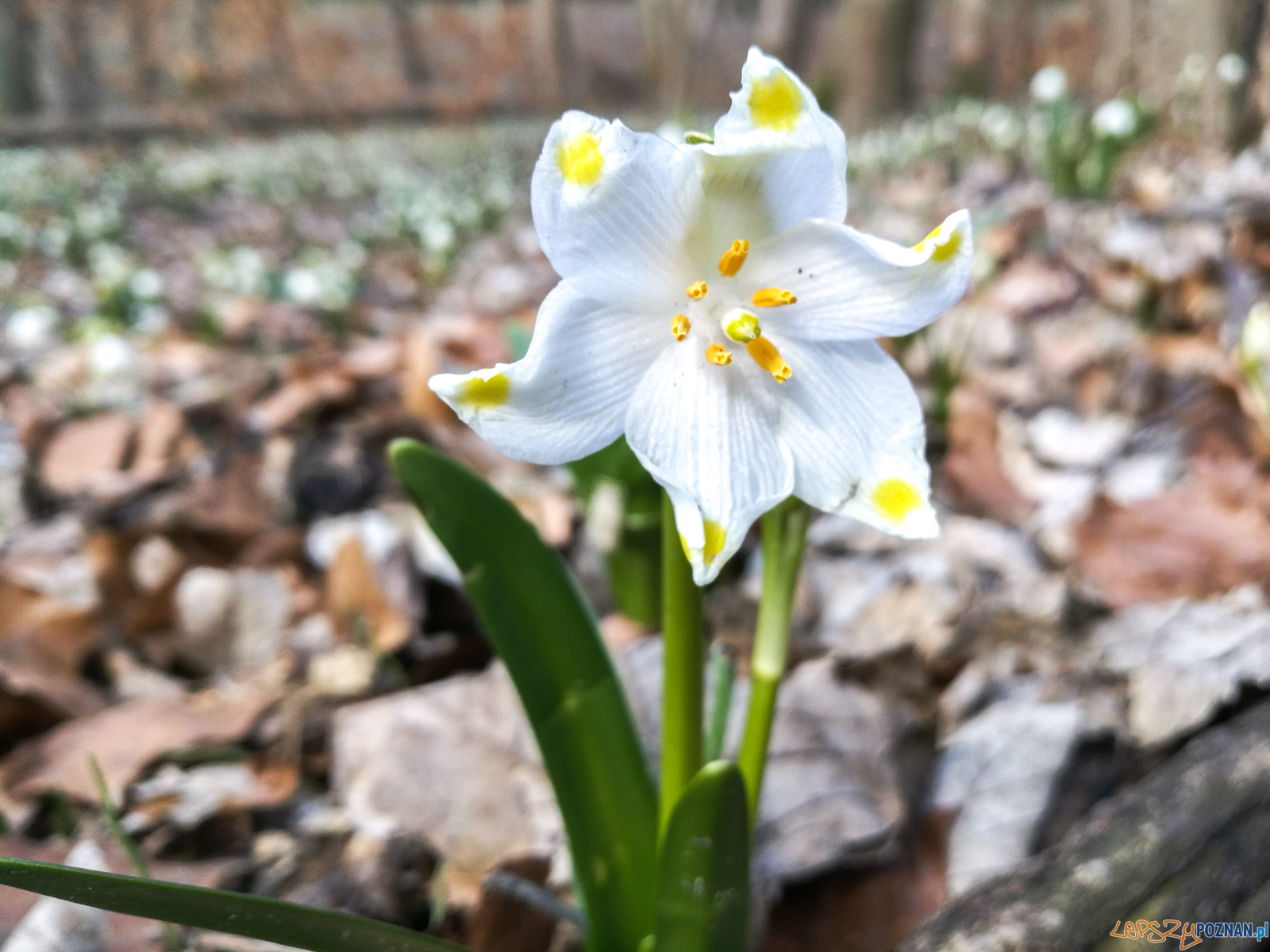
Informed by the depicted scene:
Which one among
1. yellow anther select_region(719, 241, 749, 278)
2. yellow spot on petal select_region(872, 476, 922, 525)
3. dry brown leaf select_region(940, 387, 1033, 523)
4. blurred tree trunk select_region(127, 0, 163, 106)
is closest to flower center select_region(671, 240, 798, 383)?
yellow anther select_region(719, 241, 749, 278)

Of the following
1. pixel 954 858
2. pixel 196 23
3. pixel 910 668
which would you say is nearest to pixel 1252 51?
pixel 910 668

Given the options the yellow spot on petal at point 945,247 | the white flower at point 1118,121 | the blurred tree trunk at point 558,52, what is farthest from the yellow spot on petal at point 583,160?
the blurred tree trunk at point 558,52

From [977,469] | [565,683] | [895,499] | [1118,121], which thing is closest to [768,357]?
[895,499]

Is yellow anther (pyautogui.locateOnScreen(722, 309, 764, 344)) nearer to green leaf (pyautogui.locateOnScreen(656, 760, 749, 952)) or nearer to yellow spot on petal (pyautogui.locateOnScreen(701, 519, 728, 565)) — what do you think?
yellow spot on petal (pyautogui.locateOnScreen(701, 519, 728, 565))

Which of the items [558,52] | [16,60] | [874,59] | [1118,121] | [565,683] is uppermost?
[16,60]

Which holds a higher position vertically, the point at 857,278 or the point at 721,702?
the point at 857,278

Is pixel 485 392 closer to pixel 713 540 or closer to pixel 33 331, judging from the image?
pixel 713 540

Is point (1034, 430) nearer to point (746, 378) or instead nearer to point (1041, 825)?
point (1041, 825)
